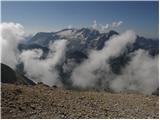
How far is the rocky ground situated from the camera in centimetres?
539

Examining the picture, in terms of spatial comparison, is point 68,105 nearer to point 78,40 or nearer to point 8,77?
point 8,77

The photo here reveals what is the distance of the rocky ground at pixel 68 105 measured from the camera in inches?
212

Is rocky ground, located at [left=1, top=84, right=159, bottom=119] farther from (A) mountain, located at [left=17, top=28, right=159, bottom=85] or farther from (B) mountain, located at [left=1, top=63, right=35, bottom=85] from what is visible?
(B) mountain, located at [left=1, top=63, right=35, bottom=85]

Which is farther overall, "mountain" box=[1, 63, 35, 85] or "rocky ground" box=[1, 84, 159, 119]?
"mountain" box=[1, 63, 35, 85]

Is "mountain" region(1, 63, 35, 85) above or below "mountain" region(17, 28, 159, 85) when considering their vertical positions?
below

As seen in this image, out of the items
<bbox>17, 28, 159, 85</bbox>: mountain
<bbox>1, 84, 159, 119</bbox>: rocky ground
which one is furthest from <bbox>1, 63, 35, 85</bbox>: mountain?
<bbox>1, 84, 159, 119</bbox>: rocky ground

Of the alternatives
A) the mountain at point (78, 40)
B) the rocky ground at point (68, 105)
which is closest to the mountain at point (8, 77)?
the mountain at point (78, 40)

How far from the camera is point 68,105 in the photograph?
19.4ft

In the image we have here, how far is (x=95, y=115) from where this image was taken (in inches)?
220

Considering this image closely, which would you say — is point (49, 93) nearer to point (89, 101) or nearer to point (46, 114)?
point (89, 101)

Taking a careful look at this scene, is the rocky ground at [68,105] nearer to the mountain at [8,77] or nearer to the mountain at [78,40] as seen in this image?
the mountain at [78,40]

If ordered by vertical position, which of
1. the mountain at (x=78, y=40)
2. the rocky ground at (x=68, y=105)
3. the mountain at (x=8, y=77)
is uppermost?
the mountain at (x=78, y=40)

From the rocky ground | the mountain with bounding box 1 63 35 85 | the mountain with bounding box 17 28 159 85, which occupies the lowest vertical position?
the rocky ground

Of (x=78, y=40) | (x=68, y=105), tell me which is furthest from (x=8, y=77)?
(x=78, y=40)
